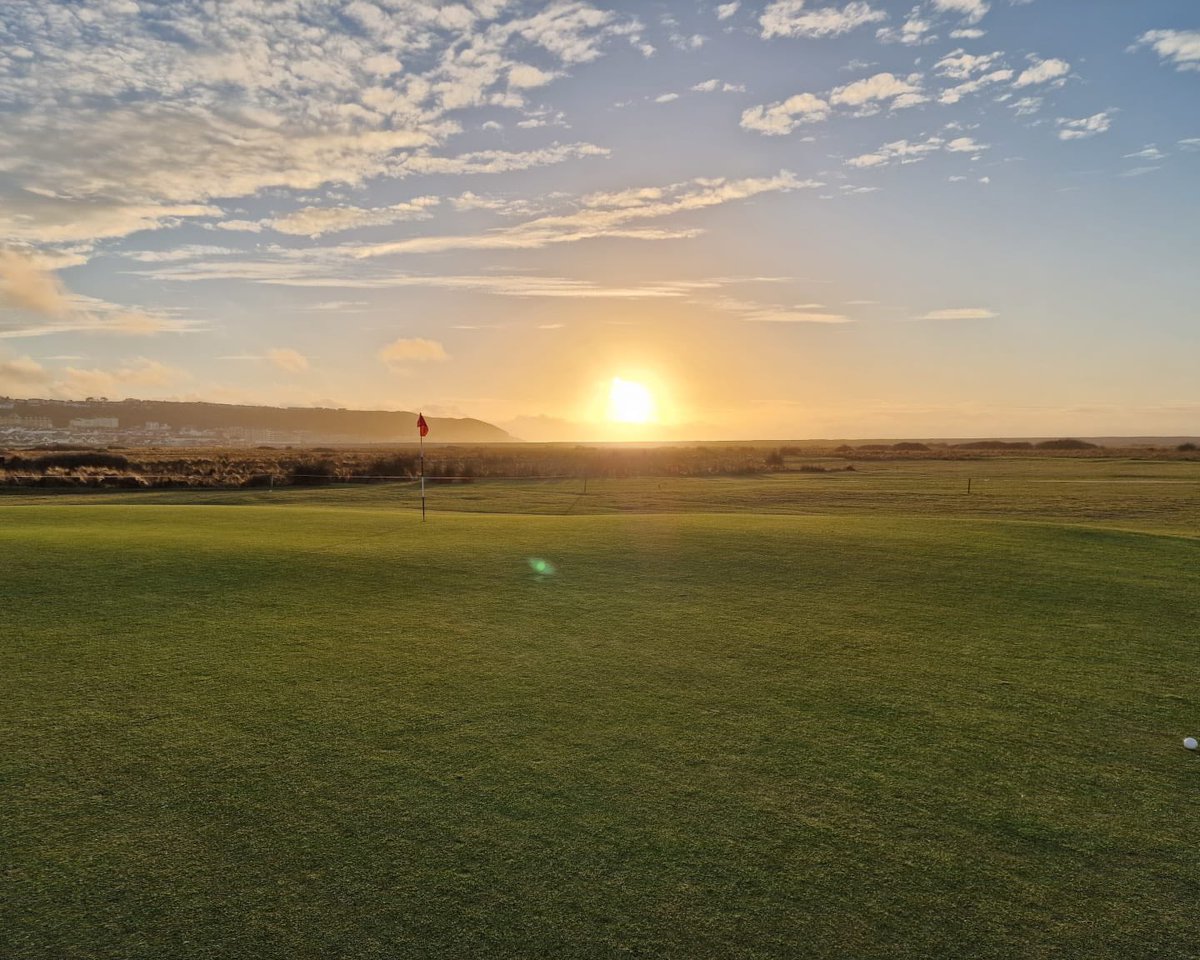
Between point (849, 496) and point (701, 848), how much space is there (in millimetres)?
39246

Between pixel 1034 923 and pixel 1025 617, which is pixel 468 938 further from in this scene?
pixel 1025 617

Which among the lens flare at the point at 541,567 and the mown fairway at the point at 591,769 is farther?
the lens flare at the point at 541,567

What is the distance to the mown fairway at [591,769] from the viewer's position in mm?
3311

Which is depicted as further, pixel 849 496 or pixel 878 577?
pixel 849 496

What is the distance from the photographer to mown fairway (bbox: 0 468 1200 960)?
3.31 metres

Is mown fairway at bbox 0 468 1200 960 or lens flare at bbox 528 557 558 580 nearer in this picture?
mown fairway at bbox 0 468 1200 960

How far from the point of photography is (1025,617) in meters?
8.92

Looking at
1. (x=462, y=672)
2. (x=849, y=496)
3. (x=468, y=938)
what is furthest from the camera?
(x=849, y=496)

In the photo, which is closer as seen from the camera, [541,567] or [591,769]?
[591,769]

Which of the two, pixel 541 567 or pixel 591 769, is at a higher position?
pixel 541 567

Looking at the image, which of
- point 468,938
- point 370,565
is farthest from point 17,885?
point 370,565

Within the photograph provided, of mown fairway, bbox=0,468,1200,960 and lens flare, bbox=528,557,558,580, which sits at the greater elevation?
lens flare, bbox=528,557,558,580

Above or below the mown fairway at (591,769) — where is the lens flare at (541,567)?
above

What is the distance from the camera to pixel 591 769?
4672 mm
